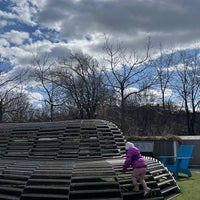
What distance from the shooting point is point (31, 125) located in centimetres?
1314

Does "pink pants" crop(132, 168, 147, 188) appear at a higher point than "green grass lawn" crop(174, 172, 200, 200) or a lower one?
higher

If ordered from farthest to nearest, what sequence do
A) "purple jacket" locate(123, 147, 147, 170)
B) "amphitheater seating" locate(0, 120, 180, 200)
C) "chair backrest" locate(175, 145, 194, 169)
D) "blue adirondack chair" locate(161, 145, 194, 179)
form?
"chair backrest" locate(175, 145, 194, 169) < "blue adirondack chair" locate(161, 145, 194, 179) < "purple jacket" locate(123, 147, 147, 170) < "amphitheater seating" locate(0, 120, 180, 200)

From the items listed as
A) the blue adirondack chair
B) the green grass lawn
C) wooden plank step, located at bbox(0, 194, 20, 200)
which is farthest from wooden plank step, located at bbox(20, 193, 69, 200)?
the blue adirondack chair

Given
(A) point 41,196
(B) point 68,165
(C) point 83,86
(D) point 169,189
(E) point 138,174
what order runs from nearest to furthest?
(A) point 41,196
(E) point 138,174
(B) point 68,165
(D) point 169,189
(C) point 83,86

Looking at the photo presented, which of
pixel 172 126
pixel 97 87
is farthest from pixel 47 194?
pixel 172 126

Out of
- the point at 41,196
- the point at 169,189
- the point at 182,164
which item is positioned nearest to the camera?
the point at 41,196

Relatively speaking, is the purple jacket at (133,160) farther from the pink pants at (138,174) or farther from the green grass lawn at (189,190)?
the green grass lawn at (189,190)

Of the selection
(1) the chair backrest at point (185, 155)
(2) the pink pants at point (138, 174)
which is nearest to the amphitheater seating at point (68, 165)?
(2) the pink pants at point (138, 174)

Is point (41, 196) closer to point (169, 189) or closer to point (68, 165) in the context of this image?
point (68, 165)

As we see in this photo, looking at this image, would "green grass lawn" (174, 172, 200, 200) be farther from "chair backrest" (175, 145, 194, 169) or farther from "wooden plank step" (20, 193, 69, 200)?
"wooden plank step" (20, 193, 69, 200)

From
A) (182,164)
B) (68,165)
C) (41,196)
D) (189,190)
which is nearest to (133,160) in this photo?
(68,165)

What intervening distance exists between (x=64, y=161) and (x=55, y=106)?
104 ft

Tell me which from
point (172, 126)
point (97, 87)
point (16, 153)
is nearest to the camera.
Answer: point (16, 153)

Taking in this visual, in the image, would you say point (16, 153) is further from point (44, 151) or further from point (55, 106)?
point (55, 106)
